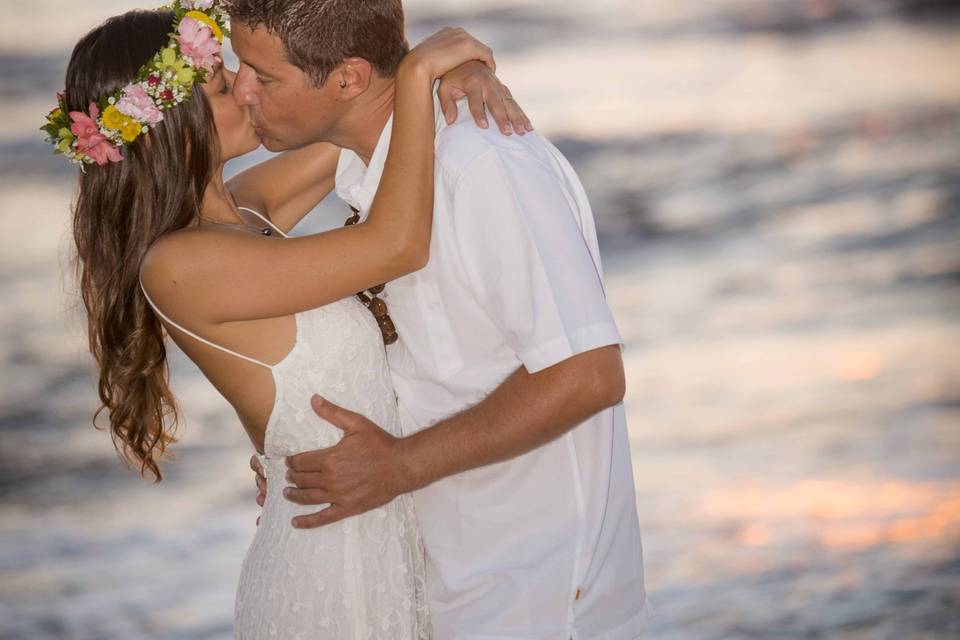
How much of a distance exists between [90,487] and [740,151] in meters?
4.97

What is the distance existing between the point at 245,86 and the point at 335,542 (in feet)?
2.88

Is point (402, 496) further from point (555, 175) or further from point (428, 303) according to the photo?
point (555, 175)

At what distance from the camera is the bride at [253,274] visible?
241 centimetres

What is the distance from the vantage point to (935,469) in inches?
204

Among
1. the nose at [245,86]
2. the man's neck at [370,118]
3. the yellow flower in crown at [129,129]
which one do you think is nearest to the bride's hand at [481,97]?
the man's neck at [370,118]

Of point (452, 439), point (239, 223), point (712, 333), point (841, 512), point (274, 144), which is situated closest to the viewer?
point (452, 439)

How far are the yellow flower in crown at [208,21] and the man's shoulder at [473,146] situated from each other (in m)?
0.54

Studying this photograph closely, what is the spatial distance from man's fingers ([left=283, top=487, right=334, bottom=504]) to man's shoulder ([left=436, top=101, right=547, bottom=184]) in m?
0.64

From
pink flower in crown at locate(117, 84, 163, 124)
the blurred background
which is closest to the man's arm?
→ pink flower in crown at locate(117, 84, 163, 124)

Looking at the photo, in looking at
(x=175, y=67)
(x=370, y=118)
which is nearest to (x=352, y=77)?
(x=370, y=118)

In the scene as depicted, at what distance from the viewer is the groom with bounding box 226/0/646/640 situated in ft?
7.17

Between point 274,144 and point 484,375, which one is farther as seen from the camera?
point 274,144

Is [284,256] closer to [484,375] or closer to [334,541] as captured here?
[484,375]

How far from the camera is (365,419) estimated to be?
2432 millimetres
